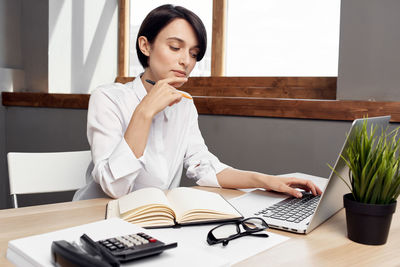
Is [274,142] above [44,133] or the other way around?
above

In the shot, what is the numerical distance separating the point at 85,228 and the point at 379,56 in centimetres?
135

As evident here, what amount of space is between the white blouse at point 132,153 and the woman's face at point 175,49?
0.14m

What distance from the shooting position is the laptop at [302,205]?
759 millimetres

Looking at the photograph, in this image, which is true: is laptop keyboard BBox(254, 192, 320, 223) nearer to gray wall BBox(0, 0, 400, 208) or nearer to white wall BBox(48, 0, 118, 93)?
gray wall BBox(0, 0, 400, 208)

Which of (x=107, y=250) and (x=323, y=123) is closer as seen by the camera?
(x=107, y=250)

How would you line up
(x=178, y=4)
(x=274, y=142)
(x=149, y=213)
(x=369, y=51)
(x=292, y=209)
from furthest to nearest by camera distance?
(x=178, y=4) → (x=274, y=142) → (x=369, y=51) → (x=292, y=209) → (x=149, y=213)

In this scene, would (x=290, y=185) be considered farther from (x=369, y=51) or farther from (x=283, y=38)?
(x=283, y=38)

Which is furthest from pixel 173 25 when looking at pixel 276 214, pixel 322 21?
pixel 322 21

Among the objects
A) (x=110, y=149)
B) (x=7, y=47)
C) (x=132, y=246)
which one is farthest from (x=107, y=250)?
(x=7, y=47)

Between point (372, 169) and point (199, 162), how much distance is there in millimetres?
747

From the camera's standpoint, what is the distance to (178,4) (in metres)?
2.69

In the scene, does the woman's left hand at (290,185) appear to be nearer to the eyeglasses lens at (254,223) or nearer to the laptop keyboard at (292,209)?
the laptop keyboard at (292,209)

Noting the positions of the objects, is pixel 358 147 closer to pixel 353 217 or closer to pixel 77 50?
pixel 353 217

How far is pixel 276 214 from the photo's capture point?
2.83 ft
